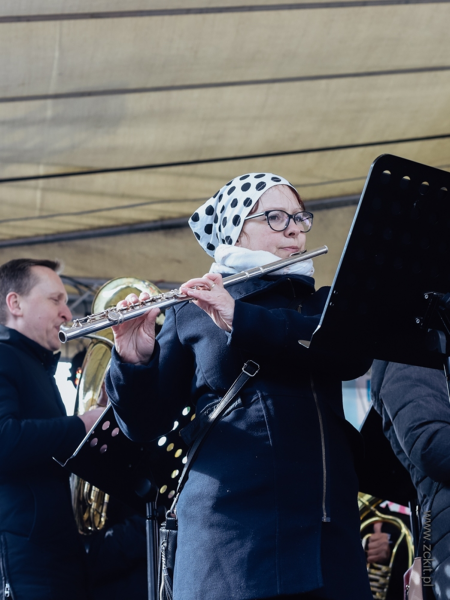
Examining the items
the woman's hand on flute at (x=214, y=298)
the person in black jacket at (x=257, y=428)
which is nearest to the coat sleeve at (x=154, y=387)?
the person in black jacket at (x=257, y=428)

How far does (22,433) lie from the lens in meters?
2.86

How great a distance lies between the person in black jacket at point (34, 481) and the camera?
109 inches

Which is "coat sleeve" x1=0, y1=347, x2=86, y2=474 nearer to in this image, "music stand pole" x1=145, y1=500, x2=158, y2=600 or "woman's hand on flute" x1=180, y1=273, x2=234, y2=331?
"music stand pole" x1=145, y1=500, x2=158, y2=600

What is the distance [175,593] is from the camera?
5.94 feet

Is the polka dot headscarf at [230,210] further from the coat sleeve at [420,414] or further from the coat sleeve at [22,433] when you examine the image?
the coat sleeve at [22,433]

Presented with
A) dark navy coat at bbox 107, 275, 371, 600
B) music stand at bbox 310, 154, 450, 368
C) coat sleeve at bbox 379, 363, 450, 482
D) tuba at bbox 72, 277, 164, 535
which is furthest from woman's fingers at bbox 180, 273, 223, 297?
tuba at bbox 72, 277, 164, 535

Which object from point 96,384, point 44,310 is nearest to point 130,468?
point 44,310

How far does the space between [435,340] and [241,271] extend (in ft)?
2.07

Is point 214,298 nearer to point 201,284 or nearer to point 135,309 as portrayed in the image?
point 201,284

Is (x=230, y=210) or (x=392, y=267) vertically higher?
(x=392, y=267)

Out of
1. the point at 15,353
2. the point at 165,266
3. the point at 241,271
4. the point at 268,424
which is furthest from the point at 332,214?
the point at 268,424

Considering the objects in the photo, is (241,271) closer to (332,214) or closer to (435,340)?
(435,340)

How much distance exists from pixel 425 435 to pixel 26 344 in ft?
5.92

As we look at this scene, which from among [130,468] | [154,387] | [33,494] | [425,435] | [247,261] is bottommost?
[33,494]
